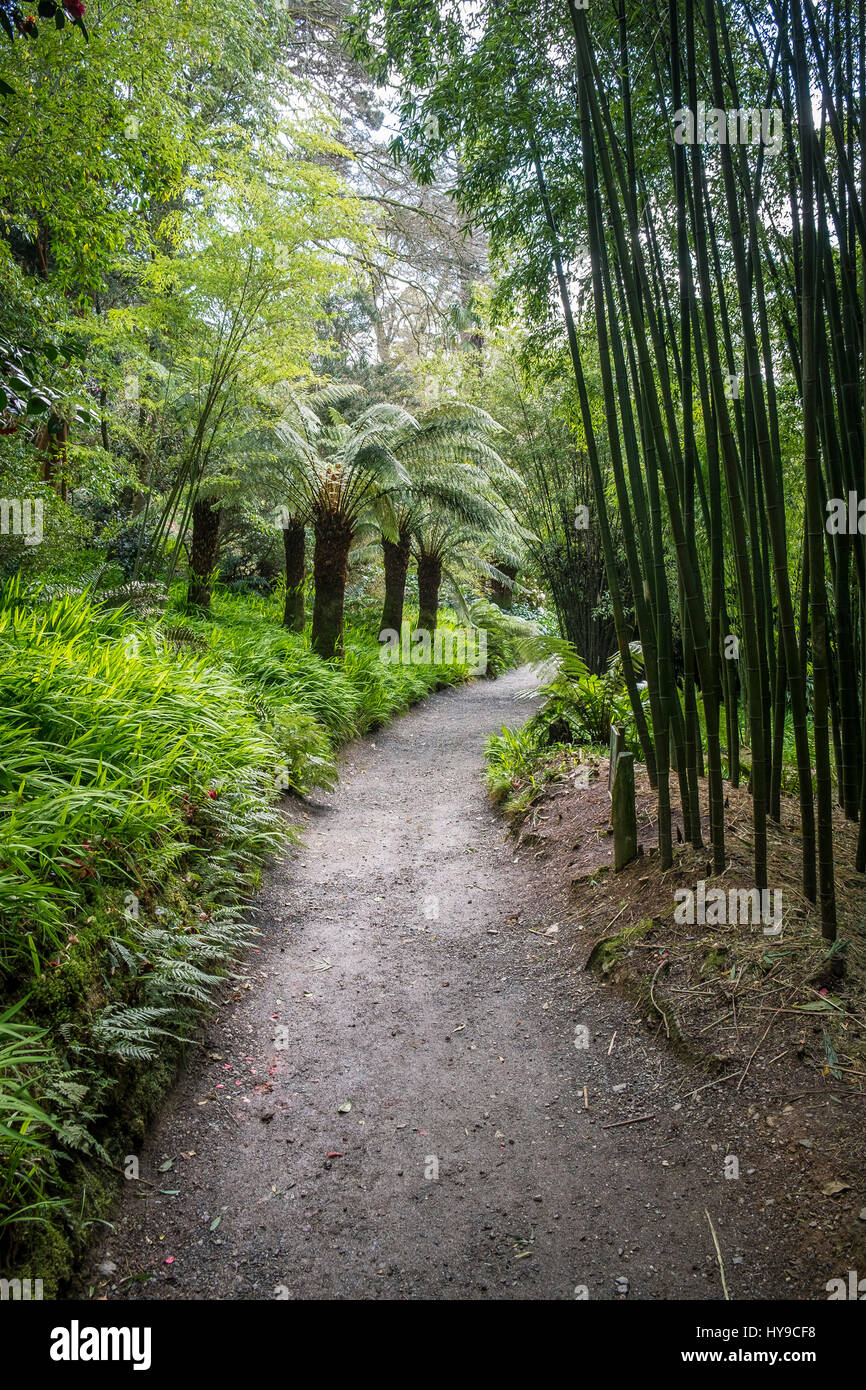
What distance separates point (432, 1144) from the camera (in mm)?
2102

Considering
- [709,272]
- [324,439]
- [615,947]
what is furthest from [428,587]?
[615,947]

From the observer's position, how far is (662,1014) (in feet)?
8.12

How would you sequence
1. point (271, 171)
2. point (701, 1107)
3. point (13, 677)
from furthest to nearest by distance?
point (271, 171), point (13, 677), point (701, 1107)

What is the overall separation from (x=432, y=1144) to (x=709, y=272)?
11.4 ft

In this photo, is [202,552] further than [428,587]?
No

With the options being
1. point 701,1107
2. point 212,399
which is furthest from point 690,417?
point 212,399

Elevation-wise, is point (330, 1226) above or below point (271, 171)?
below

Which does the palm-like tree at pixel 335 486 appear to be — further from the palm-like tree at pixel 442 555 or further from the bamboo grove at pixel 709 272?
the bamboo grove at pixel 709 272

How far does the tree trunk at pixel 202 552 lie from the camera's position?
7.85m

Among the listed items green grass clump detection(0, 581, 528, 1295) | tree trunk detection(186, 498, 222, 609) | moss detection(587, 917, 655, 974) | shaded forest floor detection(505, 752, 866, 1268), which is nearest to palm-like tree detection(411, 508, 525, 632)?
tree trunk detection(186, 498, 222, 609)

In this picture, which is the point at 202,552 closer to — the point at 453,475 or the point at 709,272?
the point at 453,475
